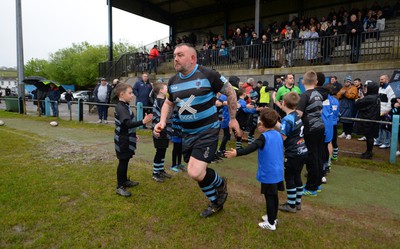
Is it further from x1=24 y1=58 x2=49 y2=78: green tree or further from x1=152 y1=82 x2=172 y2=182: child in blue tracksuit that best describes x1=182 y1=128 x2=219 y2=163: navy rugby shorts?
x1=24 y1=58 x2=49 y2=78: green tree

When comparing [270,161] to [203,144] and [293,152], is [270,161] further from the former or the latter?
[203,144]

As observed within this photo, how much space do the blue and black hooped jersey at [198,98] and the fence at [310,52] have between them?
27.7 feet

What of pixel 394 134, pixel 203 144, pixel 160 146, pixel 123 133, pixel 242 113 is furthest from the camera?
pixel 242 113

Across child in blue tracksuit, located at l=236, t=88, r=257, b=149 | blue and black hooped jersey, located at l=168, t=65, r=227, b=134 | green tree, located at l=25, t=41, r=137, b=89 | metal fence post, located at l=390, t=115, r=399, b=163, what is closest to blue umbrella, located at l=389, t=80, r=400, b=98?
metal fence post, located at l=390, t=115, r=399, b=163

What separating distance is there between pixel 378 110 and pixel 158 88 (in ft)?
16.5

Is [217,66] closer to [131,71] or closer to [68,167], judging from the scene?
[131,71]

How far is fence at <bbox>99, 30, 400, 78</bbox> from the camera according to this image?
31.7 feet

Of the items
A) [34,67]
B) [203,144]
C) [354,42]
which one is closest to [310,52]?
[354,42]

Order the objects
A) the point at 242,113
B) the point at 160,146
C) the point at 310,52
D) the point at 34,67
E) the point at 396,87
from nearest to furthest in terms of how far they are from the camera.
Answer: the point at 160,146, the point at 242,113, the point at 396,87, the point at 310,52, the point at 34,67

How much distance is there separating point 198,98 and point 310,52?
9.04m

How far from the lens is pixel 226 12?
1950 centimetres

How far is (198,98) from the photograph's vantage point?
3221 mm

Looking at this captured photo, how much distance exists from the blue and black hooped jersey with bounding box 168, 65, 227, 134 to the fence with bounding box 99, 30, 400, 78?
8.46m

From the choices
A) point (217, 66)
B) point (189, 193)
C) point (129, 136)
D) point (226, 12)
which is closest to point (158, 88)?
point (129, 136)
